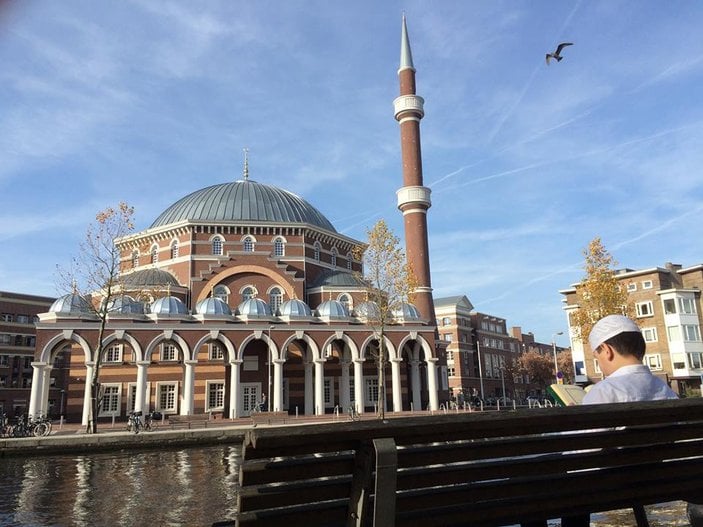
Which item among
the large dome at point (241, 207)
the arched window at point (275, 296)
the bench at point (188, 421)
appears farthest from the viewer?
the large dome at point (241, 207)

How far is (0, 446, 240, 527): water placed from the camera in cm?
1020

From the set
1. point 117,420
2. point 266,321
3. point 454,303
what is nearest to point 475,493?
point 266,321

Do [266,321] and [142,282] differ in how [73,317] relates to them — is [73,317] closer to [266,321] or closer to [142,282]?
[142,282]

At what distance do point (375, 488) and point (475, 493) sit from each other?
2.51ft

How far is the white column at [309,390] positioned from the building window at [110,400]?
1354 cm

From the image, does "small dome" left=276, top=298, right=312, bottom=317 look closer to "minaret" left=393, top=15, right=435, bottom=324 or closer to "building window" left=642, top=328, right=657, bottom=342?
"minaret" left=393, top=15, right=435, bottom=324

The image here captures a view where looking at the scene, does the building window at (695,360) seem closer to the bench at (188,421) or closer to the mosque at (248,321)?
the mosque at (248,321)

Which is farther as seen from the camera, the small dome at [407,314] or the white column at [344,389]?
the white column at [344,389]

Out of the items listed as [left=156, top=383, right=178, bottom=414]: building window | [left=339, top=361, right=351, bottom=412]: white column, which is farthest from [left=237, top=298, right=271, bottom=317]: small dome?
[left=156, top=383, right=178, bottom=414]: building window

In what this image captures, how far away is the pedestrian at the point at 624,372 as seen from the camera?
13.2 ft

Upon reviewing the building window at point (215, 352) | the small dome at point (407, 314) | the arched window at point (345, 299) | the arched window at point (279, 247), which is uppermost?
Result: the arched window at point (279, 247)

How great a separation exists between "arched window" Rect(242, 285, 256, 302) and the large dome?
5.97 meters

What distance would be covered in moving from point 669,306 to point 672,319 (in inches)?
47.5

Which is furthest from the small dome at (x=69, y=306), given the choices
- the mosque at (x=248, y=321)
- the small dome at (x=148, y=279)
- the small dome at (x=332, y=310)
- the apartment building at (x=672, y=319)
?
the apartment building at (x=672, y=319)
